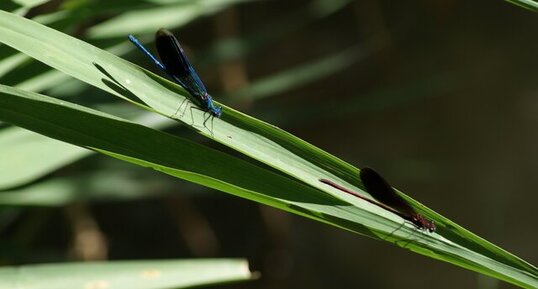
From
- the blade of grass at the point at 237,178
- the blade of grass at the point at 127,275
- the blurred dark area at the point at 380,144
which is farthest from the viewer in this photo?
the blurred dark area at the point at 380,144

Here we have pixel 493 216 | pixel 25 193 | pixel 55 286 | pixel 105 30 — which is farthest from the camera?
pixel 493 216

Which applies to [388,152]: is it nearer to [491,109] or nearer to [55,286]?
[491,109]

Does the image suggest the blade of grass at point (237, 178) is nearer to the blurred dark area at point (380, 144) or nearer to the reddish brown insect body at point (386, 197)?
the reddish brown insect body at point (386, 197)

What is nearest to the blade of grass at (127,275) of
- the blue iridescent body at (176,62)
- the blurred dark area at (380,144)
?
the blue iridescent body at (176,62)

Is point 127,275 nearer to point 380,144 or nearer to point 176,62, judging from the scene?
point 176,62

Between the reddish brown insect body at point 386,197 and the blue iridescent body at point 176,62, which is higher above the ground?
the blue iridescent body at point 176,62

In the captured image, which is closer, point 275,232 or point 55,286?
point 55,286

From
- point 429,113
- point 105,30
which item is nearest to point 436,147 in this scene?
point 429,113
